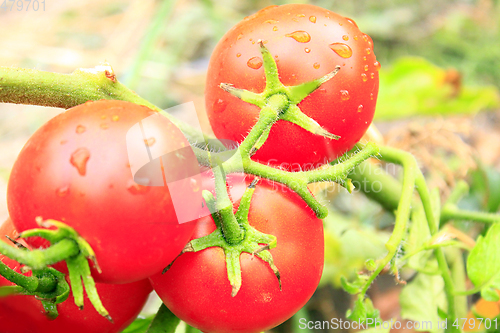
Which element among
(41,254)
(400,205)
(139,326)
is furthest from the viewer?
(139,326)

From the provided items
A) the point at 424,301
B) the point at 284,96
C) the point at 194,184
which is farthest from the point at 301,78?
the point at 424,301

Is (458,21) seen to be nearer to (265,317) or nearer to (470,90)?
(470,90)

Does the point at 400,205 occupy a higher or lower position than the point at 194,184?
lower

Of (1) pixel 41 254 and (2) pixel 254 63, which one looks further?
(2) pixel 254 63

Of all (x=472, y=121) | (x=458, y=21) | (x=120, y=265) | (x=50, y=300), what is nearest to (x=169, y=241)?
(x=120, y=265)

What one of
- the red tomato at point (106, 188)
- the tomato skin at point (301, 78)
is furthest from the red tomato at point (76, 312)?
the tomato skin at point (301, 78)

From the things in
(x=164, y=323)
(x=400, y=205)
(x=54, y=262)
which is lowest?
(x=164, y=323)

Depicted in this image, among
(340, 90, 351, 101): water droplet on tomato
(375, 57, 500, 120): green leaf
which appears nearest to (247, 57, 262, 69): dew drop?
(340, 90, 351, 101): water droplet on tomato

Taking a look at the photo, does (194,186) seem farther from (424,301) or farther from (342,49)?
(424,301)

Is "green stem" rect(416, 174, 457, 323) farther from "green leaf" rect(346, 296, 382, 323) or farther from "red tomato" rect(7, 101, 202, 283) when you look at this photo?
"red tomato" rect(7, 101, 202, 283)
